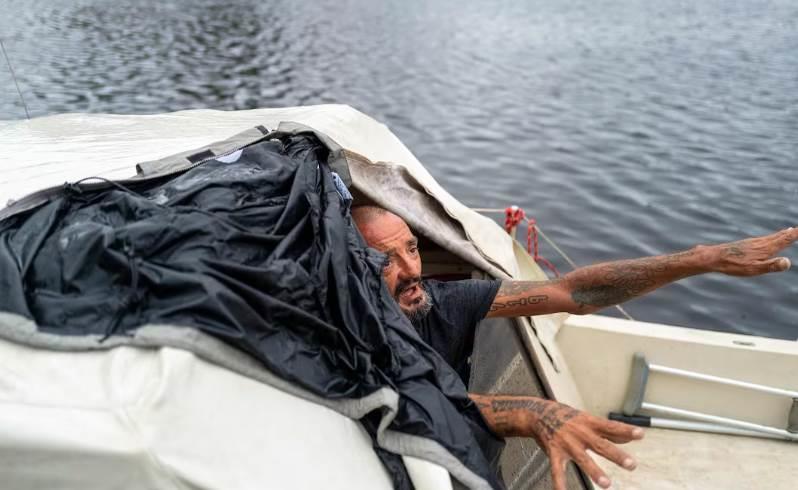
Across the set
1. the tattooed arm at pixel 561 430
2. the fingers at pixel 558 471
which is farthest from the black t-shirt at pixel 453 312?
the fingers at pixel 558 471

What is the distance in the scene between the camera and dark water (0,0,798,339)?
9805 mm

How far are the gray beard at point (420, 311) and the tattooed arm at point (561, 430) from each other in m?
0.67

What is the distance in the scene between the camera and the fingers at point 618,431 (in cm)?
204

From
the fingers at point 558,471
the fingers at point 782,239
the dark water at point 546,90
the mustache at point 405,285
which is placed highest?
the fingers at point 782,239

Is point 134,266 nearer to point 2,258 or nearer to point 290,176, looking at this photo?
point 2,258

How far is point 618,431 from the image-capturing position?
212 centimetres

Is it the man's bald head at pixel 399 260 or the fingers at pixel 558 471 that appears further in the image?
the man's bald head at pixel 399 260

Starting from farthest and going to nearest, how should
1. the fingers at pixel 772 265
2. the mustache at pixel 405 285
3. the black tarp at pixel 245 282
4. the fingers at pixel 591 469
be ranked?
the mustache at pixel 405 285 < the fingers at pixel 772 265 < the fingers at pixel 591 469 < the black tarp at pixel 245 282

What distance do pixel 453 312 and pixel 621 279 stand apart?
34.5 inches

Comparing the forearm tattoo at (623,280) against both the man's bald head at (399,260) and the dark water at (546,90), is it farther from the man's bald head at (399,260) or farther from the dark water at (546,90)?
the dark water at (546,90)

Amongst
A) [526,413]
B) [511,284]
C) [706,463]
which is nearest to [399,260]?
[511,284]

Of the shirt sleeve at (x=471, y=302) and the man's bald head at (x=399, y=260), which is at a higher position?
the man's bald head at (x=399, y=260)

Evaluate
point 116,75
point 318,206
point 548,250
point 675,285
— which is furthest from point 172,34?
point 318,206

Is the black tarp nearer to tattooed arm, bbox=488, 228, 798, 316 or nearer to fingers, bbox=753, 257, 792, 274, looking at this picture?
tattooed arm, bbox=488, 228, 798, 316
